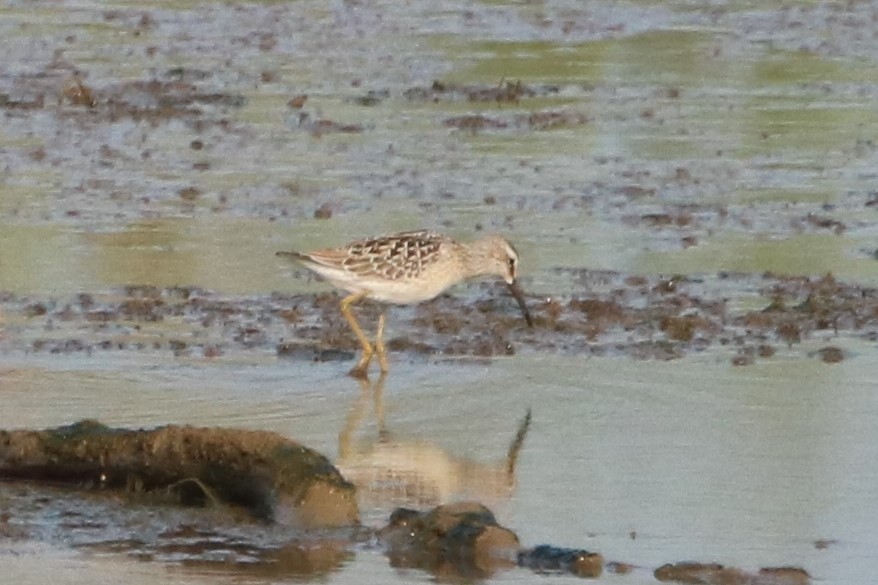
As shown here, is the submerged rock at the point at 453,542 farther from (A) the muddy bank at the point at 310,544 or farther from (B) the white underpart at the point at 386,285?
(B) the white underpart at the point at 386,285

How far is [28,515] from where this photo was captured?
8102 mm

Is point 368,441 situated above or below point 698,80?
below

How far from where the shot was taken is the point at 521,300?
1148cm

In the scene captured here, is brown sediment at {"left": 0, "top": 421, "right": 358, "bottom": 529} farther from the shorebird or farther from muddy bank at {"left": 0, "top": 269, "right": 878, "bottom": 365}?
the shorebird

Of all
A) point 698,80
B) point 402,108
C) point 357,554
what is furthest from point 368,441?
point 698,80

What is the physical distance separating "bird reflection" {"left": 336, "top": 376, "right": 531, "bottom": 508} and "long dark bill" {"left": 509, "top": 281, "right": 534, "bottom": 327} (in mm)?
1757

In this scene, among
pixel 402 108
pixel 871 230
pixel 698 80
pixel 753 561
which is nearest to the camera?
pixel 753 561

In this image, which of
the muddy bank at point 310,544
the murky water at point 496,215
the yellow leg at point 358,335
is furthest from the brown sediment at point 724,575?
the yellow leg at point 358,335

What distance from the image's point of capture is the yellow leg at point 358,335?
10.7 m

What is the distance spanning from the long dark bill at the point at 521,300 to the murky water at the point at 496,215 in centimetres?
52

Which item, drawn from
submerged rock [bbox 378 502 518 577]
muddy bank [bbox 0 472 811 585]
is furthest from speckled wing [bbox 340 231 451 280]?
submerged rock [bbox 378 502 518 577]

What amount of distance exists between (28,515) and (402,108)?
9.81m

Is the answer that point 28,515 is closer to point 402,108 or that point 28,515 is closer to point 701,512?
point 701,512

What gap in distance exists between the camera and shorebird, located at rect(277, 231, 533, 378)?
11078 millimetres
